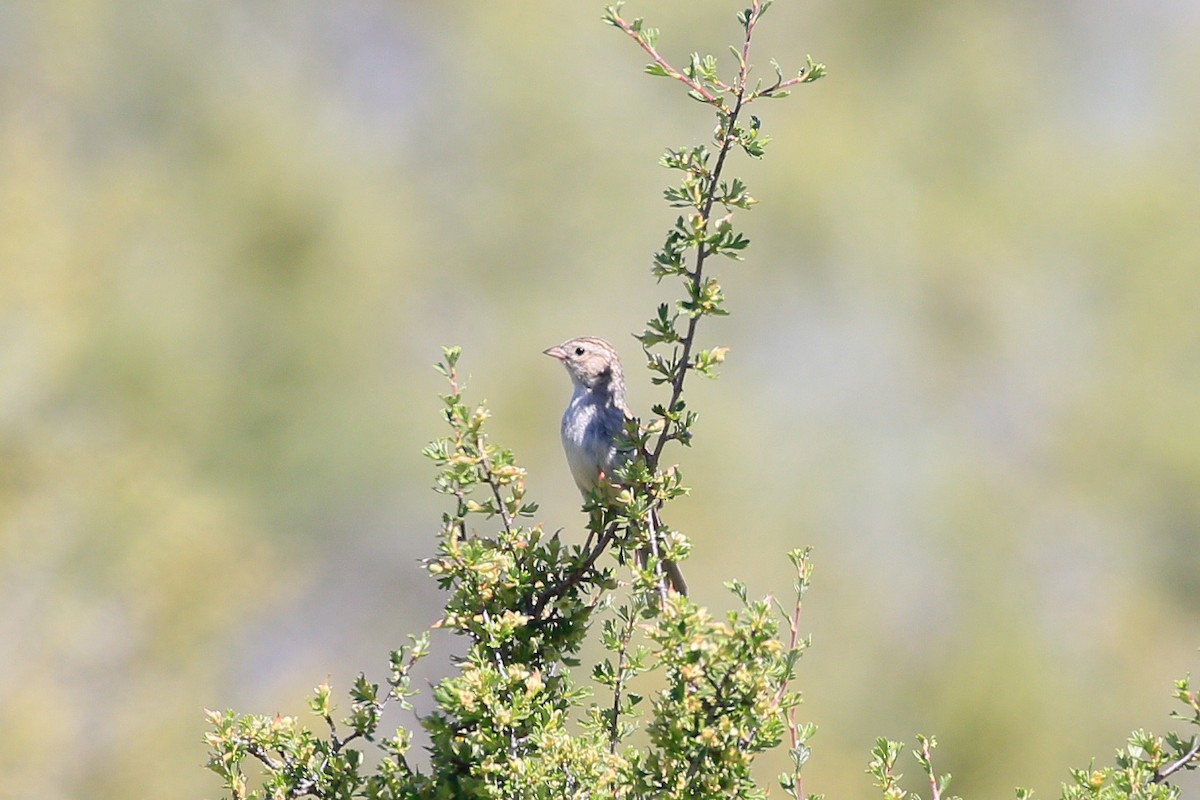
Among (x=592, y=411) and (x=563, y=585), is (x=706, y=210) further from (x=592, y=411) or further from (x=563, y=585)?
(x=592, y=411)

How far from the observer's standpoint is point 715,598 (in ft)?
63.8

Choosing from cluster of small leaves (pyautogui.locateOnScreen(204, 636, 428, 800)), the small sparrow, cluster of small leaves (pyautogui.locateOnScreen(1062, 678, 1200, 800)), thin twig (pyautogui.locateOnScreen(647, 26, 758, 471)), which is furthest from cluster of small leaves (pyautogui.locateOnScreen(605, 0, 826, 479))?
the small sparrow

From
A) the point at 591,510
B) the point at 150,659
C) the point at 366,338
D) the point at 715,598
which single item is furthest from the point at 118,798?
the point at 366,338

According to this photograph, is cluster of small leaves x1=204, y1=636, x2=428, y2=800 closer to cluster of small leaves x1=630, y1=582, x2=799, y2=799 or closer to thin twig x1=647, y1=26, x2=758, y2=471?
cluster of small leaves x1=630, y1=582, x2=799, y2=799

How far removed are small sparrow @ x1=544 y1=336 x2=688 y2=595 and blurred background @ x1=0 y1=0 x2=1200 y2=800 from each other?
1227cm

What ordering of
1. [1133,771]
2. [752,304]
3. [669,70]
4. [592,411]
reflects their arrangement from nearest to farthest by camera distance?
[669,70] → [1133,771] → [592,411] → [752,304]

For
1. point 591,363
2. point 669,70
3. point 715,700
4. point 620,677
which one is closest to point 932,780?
point 715,700

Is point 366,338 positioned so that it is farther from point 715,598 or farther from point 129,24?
point 715,598

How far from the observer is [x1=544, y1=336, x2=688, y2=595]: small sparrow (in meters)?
5.90

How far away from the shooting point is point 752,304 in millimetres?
25750

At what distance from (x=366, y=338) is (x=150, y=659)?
12281mm

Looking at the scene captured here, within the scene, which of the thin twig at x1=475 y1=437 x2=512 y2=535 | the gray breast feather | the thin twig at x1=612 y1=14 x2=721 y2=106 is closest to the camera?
the thin twig at x1=612 y1=14 x2=721 y2=106

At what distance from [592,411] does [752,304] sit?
19775mm

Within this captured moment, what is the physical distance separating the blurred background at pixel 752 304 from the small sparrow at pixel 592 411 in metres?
12.3
